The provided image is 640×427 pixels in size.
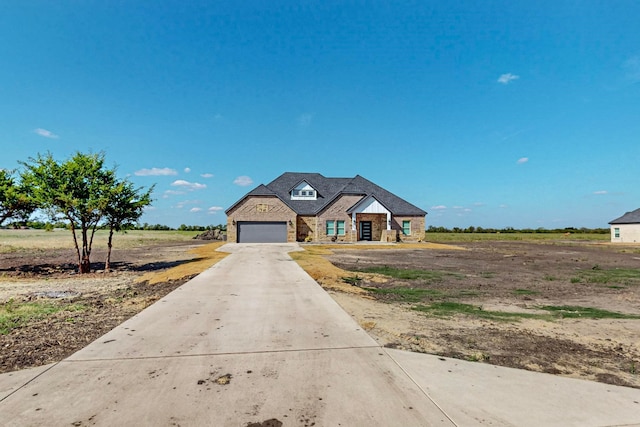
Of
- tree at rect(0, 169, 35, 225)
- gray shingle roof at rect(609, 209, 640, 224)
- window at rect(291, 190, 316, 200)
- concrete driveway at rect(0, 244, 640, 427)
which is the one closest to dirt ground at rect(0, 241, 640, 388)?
concrete driveway at rect(0, 244, 640, 427)

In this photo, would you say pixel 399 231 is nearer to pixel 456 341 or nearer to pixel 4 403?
pixel 456 341

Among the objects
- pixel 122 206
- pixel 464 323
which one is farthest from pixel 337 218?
pixel 464 323

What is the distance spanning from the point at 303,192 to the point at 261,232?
724 centimetres

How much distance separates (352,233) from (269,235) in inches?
346

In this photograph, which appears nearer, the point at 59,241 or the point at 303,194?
the point at 303,194

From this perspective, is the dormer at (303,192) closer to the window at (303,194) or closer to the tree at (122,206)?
the window at (303,194)

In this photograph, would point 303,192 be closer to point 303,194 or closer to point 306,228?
point 303,194

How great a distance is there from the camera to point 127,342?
519cm

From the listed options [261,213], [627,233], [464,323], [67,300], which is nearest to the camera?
[464,323]

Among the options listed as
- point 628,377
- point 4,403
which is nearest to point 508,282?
point 628,377

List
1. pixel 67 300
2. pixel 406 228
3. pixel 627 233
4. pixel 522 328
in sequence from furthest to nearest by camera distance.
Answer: pixel 627 233, pixel 406 228, pixel 67 300, pixel 522 328

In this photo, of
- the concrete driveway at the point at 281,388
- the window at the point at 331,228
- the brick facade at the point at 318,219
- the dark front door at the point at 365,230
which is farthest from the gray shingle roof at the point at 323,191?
the concrete driveway at the point at 281,388

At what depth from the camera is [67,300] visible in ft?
29.0

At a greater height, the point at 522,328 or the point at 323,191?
the point at 323,191
